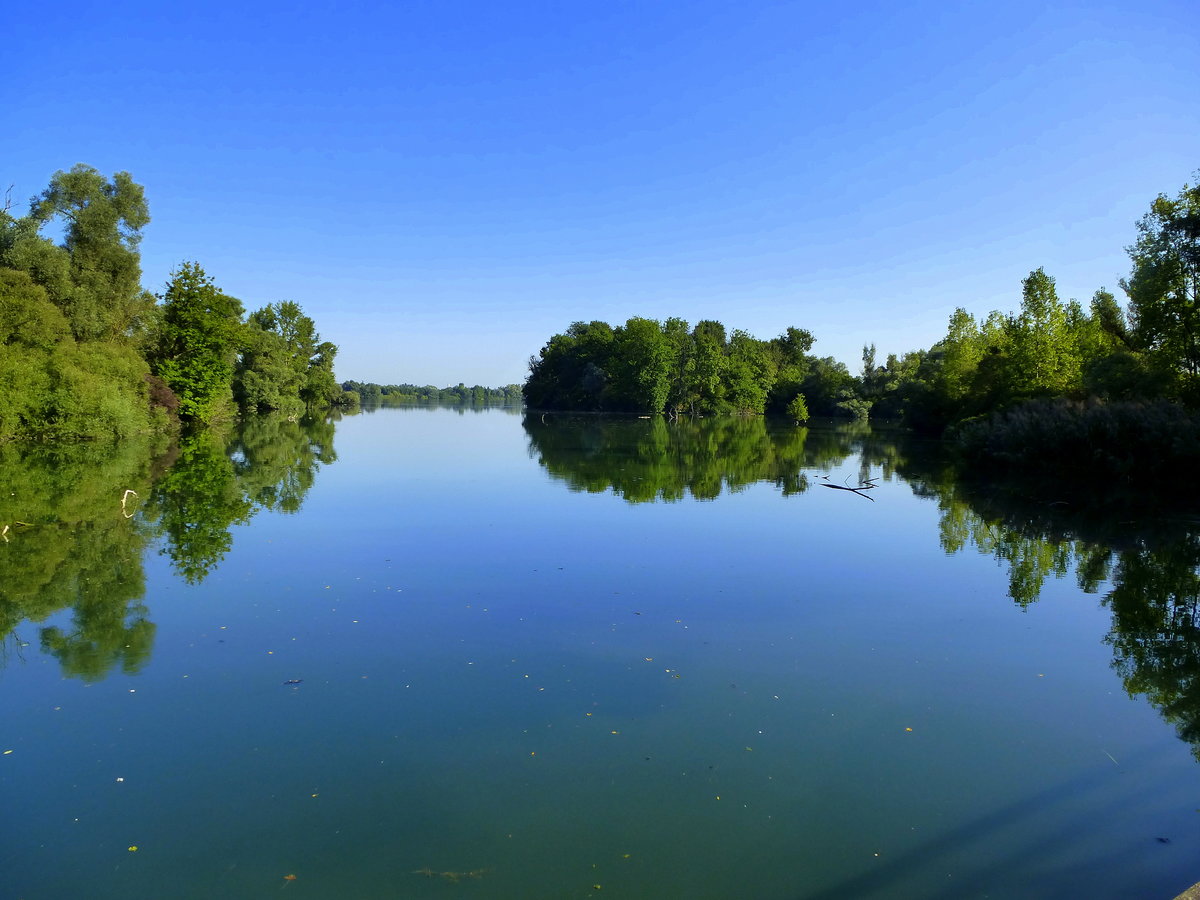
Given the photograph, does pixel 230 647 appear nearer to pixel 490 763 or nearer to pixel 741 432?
pixel 490 763

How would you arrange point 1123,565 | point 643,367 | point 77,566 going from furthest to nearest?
1. point 643,367
2. point 1123,565
3. point 77,566

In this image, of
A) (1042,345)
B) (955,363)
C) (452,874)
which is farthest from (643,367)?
(452,874)

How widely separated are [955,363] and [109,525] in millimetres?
47995

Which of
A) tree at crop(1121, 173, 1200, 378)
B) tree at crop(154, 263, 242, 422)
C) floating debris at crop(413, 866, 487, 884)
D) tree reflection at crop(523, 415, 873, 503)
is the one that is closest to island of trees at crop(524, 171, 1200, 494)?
tree at crop(1121, 173, 1200, 378)

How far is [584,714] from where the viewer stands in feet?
20.3

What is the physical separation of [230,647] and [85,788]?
2.75 metres

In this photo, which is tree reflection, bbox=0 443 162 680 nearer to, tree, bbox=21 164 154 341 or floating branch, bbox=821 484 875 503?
tree, bbox=21 164 154 341

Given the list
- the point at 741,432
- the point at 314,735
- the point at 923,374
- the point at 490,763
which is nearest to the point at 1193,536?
the point at 490,763

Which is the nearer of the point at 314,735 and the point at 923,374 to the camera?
the point at 314,735

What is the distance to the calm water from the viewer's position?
427 cm

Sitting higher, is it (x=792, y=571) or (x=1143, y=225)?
(x=1143, y=225)

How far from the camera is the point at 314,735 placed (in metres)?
5.71

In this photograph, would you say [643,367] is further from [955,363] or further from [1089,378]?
[1089,378]

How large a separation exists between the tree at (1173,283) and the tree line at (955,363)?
4cm
